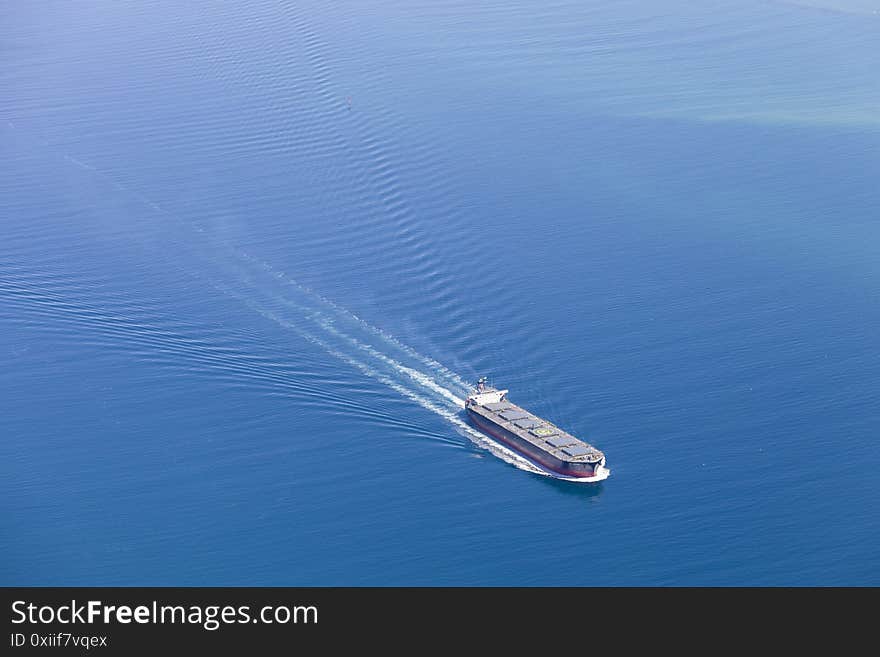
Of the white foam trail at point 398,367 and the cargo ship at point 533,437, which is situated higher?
the white foam trail at point 398,367

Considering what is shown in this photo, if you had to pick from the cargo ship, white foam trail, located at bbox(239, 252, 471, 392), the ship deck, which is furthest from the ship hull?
white foam trail, located at bbox(239, 252, 471, 392)

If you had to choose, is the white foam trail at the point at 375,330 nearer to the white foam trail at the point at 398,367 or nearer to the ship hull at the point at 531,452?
the white foam trail at the point at 398,367

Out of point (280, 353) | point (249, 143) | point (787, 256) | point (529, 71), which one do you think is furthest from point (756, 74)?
point (280, 353)

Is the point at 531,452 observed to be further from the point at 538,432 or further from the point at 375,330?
the point at 375,330

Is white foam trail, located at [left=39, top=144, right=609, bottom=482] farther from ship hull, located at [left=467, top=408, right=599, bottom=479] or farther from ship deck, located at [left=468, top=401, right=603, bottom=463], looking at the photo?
ship deck, located at [left=468, top=401, right=603, bottom=463]

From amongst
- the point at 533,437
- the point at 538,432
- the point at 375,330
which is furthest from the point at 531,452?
the point at 375,330

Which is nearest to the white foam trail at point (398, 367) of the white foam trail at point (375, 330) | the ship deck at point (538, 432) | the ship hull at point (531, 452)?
the white foam trail at point (375, 330)

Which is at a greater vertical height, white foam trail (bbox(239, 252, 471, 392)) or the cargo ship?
white foam trail (bbox(239, 252, 471, 392))
